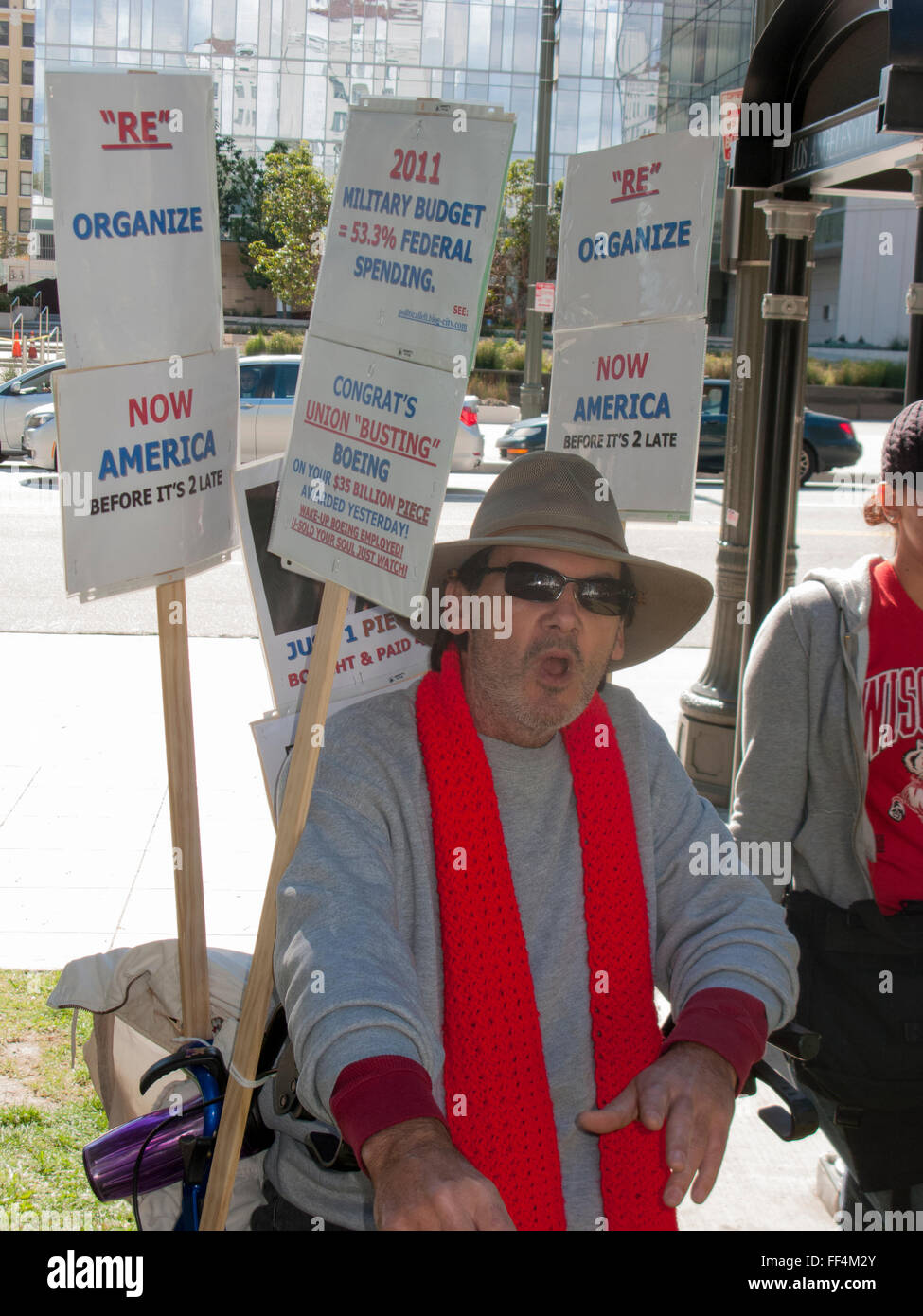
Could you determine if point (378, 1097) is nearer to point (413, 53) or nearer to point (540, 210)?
point (540, 210)

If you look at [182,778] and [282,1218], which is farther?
[182,778]

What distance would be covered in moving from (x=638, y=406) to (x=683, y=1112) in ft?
5.44

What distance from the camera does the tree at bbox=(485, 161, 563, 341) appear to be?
34.3 m

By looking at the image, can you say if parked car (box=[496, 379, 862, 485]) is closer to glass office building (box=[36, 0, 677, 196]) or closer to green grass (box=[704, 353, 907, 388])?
green grass (box=[704, 353, 907, 388])

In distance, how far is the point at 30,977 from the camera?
14.7 feet

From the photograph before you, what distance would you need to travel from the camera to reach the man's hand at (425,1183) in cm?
161

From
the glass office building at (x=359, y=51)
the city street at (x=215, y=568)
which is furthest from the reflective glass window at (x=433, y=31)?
the city street at (x=215, y=568)

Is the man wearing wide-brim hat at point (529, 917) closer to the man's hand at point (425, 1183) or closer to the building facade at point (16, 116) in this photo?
the man's hand at point (425, 1183)

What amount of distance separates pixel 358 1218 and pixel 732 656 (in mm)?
4397

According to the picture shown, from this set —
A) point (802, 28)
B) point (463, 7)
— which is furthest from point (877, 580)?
point (463, 7)

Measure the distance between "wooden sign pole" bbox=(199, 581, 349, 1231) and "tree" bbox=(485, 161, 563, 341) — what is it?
3122 centimetres

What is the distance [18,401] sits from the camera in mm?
18141

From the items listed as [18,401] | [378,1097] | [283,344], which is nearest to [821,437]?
[18,401]
